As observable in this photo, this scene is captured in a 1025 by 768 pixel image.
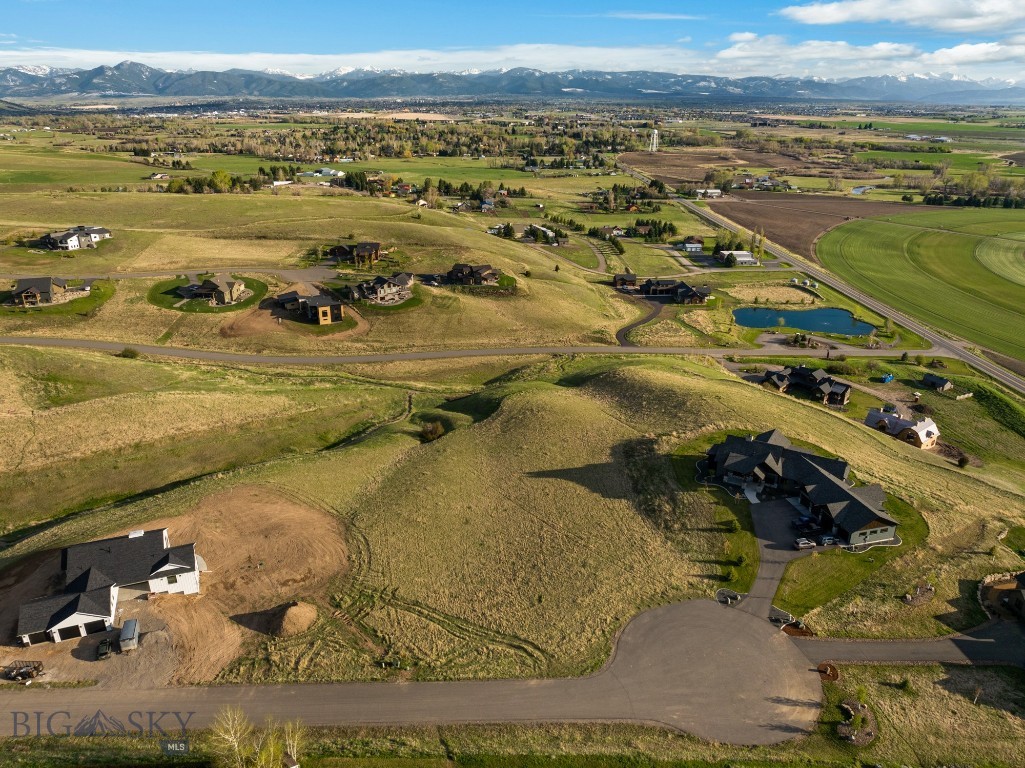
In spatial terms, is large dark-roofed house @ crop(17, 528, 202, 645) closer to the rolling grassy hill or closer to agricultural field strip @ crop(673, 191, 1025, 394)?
the rolling grassy hill

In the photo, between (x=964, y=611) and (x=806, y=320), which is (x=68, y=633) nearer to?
(x=964, y=611)

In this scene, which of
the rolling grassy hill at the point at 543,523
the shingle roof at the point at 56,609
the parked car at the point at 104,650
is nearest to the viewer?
the parked car at the point at 104,650

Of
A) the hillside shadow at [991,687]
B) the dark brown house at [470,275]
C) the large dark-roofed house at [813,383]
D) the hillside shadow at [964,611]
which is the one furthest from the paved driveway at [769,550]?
the dark brown house at [470,275]

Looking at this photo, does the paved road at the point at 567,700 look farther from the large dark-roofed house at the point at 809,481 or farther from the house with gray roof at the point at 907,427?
the house with gray roof at the point at 907,427

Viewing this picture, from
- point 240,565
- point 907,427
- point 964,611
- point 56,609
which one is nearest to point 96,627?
point 56,609

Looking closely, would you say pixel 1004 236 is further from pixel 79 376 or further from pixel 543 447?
pixel 79 376

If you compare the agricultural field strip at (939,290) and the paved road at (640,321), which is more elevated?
the agricultural field strip at (939,290)

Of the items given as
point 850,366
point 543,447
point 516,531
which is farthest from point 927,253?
point 516,531

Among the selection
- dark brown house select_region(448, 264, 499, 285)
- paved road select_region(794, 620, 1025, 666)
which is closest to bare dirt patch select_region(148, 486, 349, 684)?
paved road select_region(794, 620, 1025, 666)
